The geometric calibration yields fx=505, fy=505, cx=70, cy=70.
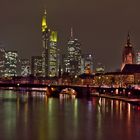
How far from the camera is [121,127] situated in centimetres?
4094

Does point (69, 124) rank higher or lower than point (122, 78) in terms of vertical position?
lower

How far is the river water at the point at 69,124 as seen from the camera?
119ft

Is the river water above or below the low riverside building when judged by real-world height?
below

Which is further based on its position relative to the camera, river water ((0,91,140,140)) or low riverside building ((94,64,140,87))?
low riverside building ((94,64,140,87))

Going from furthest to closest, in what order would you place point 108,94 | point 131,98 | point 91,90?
point 91,90
point 108,94
point 131,98

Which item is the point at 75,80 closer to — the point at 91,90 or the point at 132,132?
the point at 91,90

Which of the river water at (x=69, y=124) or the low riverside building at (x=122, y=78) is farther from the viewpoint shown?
the low riverside building at (x=122, y=78)

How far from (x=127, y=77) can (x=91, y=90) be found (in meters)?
18.7

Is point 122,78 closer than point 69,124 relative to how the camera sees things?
No

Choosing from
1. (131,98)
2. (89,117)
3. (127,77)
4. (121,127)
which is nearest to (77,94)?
(131,98)

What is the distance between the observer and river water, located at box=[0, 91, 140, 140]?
36125 millimetres

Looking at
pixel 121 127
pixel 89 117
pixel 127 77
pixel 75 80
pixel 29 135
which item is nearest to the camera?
pixel 29 135

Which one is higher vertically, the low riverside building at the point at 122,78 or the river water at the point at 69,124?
the low riverside building at the point at 122,78

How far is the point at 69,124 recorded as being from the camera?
1700 inches
